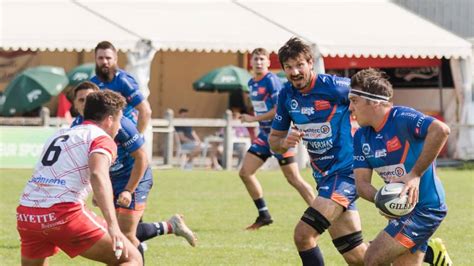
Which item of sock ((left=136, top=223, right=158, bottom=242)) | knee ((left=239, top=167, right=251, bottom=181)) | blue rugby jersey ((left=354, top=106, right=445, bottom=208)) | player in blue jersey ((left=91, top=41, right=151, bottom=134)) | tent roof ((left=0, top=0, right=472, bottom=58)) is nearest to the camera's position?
blue rugby jersey ((left=354, top=106, right=445, bottom=208))

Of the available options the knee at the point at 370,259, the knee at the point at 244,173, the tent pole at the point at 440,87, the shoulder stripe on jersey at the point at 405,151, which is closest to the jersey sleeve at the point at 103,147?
the knee at the point at 370,259

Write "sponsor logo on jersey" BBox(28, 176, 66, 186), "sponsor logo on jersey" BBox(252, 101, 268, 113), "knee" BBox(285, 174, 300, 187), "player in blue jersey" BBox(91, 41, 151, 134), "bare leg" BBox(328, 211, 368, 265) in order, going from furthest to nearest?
1. "sponsor logo on jersey" BBox(252, 101, 268, 113)
2. "knee" BBox(285, 174, 300, 187)
3. "player in blue jersey" BBox(91, 41, 151, 134)
4. "bare leg" BBox(328, 211, 368, 265)
5. "sponsor logo on jersey" BBox(28, 176, 66, 186)

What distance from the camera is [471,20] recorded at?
2947cm

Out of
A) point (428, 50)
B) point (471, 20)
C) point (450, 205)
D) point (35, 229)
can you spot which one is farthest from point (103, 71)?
point (471, 20)

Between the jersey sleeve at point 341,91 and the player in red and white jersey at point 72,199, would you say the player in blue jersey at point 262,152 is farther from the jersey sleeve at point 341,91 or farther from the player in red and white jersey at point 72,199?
the player in red and white jersey at point 72,199

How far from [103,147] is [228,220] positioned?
7184 mm

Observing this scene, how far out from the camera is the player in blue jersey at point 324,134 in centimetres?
846

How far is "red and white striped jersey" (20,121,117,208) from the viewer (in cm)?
694

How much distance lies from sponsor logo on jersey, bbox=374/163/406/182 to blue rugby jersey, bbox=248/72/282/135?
5.90m

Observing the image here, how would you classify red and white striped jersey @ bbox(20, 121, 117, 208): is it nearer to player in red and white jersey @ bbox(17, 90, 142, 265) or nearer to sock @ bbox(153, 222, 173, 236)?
player in red and white jersey @ bbox(17, 90, 142, 265)

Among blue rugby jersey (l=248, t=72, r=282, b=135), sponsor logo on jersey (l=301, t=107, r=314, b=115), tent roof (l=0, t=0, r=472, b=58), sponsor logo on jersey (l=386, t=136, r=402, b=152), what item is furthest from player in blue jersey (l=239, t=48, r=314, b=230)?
tent roof (l=0, t=0, r=472, b=58)

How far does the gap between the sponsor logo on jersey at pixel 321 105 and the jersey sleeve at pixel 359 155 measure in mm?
1194

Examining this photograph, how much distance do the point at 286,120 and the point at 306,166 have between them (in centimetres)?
1583

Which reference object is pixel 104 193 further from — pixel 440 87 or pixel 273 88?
pixel 440 87
